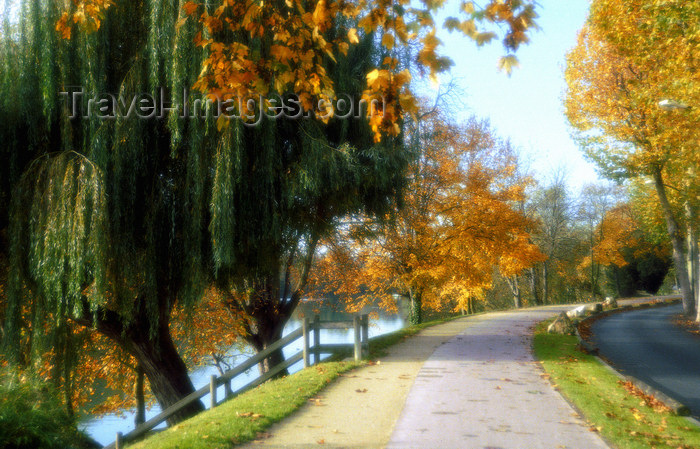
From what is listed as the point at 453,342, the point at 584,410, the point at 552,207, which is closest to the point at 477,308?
the point at 552,207

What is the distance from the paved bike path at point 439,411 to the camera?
5801 mm

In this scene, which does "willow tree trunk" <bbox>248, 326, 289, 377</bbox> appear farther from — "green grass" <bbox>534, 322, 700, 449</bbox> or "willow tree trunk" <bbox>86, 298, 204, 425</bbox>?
"green grass" <bbox>534, 322, 700, 449</bbox>

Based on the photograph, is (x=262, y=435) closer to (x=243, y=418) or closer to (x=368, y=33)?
(x=243, y=418)

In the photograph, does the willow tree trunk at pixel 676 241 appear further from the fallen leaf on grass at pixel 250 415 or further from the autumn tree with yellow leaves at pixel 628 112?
the fallen leaf on grass at pixel 250 415

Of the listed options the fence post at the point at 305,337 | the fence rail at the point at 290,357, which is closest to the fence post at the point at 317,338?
the fence rail at the point at 290,357

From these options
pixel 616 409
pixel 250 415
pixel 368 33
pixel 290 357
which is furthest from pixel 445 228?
pixel 368 33

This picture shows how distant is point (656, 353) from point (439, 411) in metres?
11.2

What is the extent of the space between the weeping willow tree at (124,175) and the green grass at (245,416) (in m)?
2.06

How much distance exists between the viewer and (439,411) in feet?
23.5

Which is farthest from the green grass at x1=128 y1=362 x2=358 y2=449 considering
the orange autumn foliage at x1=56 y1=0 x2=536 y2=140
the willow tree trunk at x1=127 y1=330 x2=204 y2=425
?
the orange autumn foliage at x1=56 y1=0 x2=536 y2=140

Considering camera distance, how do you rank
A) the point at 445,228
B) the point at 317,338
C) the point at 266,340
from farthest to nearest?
the point at 445,228, the point at 266,340, the point at 317,338

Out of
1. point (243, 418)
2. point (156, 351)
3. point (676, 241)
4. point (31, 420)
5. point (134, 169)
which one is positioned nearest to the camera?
point (31, 420)

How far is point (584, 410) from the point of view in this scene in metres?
7.20

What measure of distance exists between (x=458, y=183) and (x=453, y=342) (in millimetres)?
7418
